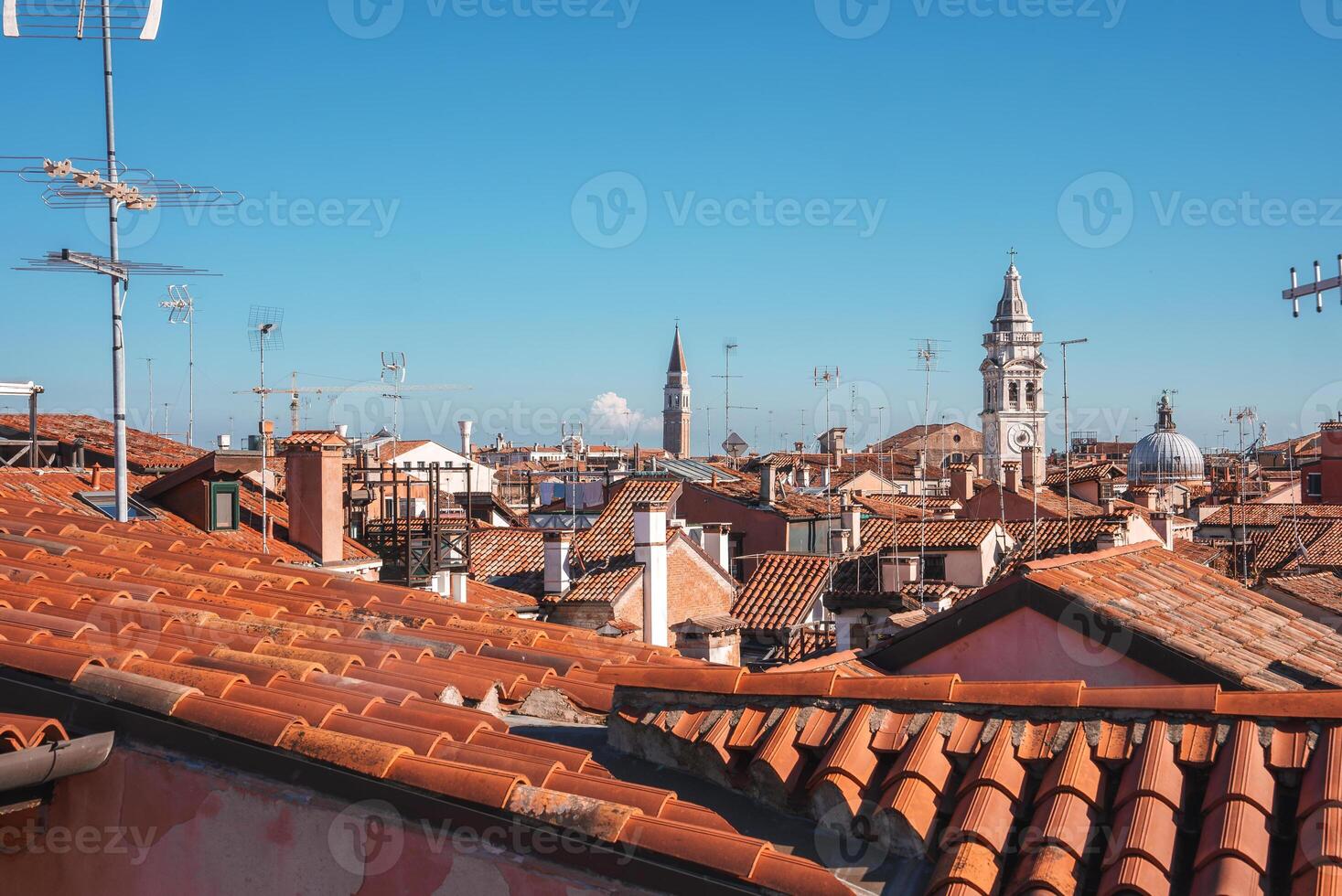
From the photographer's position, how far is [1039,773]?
128 inches

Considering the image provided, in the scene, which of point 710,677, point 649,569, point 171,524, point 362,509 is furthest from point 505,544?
point 710,677

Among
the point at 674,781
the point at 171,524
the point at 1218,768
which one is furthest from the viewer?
the point at 171,524

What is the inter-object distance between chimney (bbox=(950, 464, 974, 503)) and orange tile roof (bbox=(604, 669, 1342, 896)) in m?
28.5

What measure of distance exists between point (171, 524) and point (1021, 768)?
1124cm

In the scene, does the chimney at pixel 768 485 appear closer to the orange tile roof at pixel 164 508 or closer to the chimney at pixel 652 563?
the chimney at pixel 652 563

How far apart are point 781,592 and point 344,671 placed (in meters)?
13.6

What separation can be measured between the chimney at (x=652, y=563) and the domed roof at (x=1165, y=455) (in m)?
56.8

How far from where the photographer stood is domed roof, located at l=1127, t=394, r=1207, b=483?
67.5 metres

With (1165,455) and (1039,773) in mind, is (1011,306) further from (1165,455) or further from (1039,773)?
(1039,773)

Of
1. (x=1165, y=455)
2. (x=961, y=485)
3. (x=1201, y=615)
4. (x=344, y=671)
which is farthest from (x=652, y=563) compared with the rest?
(x=1165, y=455)

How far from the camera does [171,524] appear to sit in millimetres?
12492

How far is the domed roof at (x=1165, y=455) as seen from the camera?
221 feet

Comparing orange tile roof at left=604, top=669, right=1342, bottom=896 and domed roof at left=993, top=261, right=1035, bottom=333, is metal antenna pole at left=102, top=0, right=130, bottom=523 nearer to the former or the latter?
orange tile roof at left=604, top=669, right=1342, bottom=896

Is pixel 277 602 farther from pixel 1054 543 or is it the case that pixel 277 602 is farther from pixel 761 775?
pixel 1054 543
